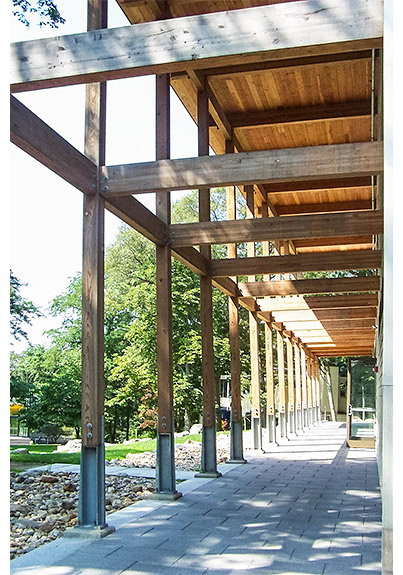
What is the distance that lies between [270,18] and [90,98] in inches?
108

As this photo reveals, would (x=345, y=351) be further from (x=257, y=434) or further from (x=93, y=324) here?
(x=93, y=324)

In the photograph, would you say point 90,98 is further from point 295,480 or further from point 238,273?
point 295,480

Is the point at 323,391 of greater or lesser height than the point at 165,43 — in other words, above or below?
below

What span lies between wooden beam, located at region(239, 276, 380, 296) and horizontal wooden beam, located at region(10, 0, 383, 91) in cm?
773

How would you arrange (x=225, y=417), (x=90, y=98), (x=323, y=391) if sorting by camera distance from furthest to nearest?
(x=323, y=391) → (x=225, y=417) → (x=90, y=98)

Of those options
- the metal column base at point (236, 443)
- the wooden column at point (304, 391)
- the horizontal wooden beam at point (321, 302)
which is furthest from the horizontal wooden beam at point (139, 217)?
the wooden column at point (304, 391)

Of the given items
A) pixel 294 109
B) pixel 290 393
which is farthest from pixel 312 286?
pixel 290 393

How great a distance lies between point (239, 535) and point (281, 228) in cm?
411

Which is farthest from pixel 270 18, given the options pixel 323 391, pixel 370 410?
pixel 323 391

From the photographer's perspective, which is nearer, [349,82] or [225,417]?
[349,82]

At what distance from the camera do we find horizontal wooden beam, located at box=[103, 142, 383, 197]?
6.00 metres

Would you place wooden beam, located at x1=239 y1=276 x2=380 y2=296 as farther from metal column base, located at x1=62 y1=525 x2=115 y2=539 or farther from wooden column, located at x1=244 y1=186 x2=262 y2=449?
metal column base, located at x1=62 y1=525 x2=115 y2=539

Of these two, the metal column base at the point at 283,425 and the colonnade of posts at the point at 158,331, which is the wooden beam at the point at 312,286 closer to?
the colonnade of posts at the point at 158,331

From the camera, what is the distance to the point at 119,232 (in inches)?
1387
